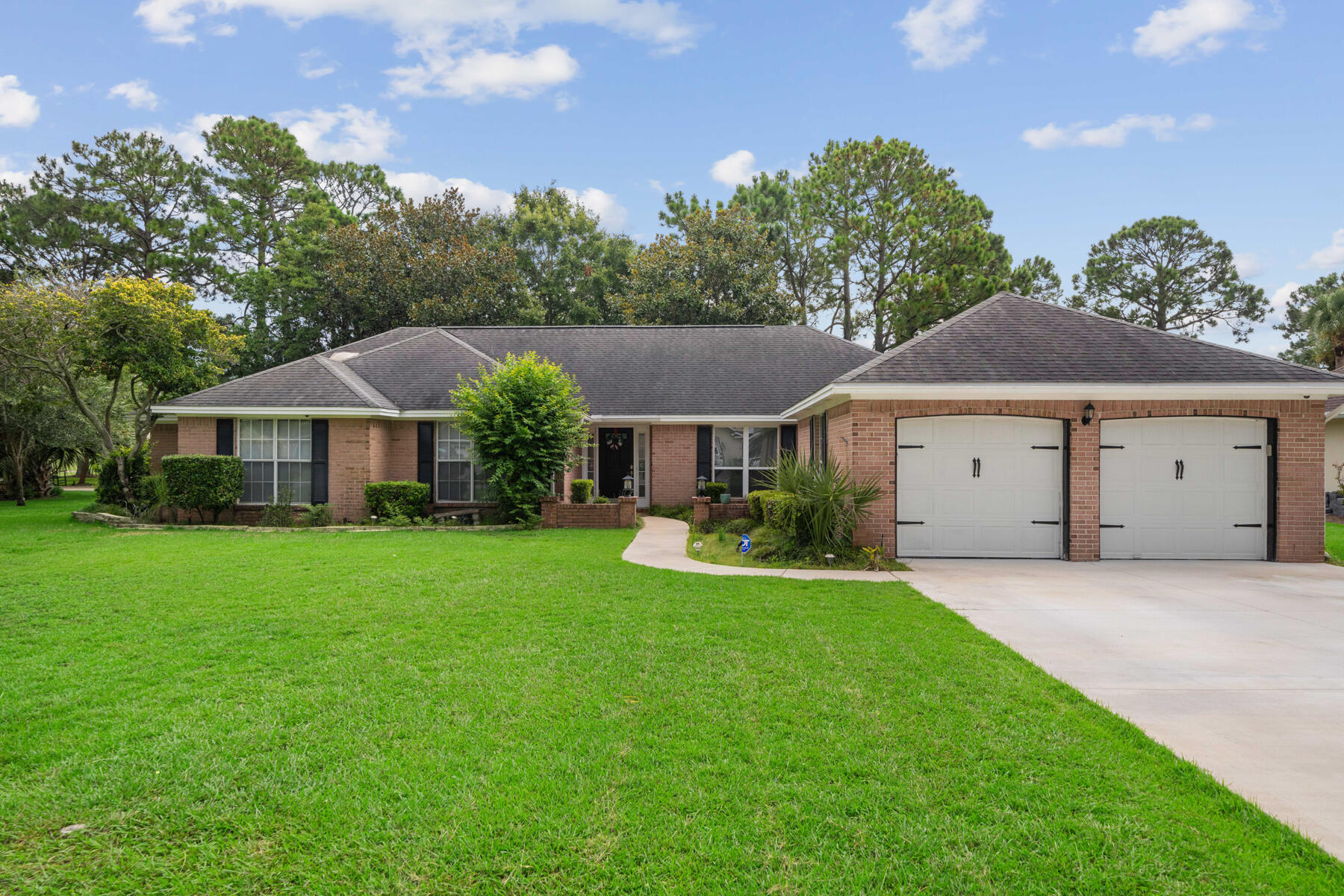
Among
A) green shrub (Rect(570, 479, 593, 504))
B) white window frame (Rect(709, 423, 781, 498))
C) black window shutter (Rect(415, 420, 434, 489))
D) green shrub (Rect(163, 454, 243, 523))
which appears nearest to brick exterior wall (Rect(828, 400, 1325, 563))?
white window frame (Rect(709, 423, 781, 498))

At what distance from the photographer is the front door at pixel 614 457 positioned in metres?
18.5

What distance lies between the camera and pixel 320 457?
15.1 m

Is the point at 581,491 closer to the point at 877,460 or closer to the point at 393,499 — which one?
the point at 393,499

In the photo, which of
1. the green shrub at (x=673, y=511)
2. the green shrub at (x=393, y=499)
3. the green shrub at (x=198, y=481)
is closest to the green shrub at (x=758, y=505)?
the green shrub at (x=673, y=511)

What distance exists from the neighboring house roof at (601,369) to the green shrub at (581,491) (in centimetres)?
234

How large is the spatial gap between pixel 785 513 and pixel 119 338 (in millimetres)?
16063

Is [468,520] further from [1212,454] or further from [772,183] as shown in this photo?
[772,183]

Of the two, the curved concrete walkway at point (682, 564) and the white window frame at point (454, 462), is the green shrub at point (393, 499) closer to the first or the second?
the white window frame at point (454, 462)

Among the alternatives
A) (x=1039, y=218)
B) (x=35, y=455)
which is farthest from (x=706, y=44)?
(x=35, y=455)

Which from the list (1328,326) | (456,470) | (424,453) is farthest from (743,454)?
(1328,326)

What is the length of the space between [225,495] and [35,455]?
16.9m

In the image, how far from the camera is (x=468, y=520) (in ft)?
50.6

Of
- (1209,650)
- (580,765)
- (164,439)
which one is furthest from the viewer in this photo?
(164,439)

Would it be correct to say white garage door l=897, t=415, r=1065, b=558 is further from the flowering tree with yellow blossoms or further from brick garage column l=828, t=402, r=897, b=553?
the flowering tree with yellow blossoms
